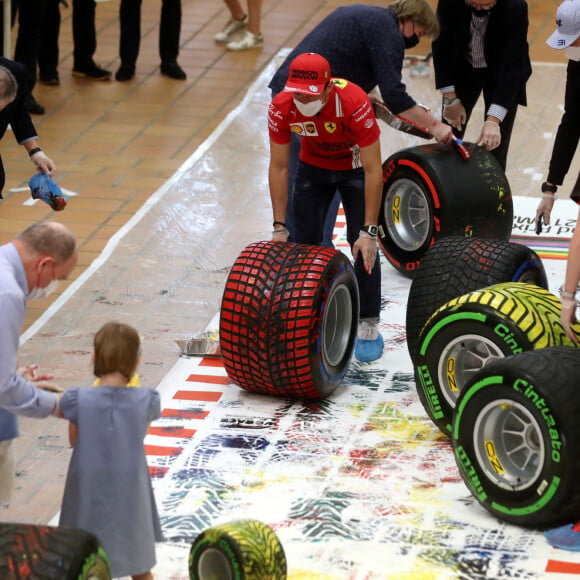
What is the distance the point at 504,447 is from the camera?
440cm

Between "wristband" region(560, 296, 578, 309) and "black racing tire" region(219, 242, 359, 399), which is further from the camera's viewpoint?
"black racing tire" region(219, 242, 359, 399)

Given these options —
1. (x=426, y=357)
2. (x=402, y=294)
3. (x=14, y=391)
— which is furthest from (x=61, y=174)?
(x=14, y=391)

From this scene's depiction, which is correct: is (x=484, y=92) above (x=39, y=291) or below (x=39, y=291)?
below

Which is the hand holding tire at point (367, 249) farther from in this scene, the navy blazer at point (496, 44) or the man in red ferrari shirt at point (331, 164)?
the navy blazer at point (496, 44)

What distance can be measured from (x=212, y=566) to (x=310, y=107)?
7.36ft

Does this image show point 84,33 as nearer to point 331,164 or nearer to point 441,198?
point 441,198

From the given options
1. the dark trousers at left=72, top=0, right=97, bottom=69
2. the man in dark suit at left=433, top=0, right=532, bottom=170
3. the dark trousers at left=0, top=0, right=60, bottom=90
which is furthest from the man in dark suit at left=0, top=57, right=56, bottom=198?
the dark trousers at left=72, top=0, right=97, bottom=69

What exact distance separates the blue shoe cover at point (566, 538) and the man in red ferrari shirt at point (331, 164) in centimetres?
178

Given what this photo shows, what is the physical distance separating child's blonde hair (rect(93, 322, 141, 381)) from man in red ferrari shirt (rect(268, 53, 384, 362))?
73.5 inches

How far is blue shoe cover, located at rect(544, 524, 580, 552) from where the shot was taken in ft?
13.6

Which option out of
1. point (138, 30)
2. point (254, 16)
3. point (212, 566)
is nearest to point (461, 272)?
point (212, 566)

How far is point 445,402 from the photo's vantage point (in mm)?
4910

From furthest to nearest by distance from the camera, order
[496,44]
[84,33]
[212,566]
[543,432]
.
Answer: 1. [84,33]
2. [496,44]
3. [543,432]
4. [212,566]

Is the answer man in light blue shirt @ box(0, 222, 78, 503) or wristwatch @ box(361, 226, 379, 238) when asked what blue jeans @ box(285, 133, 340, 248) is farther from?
man in light blue shirt @ box(0, 222, 78, 503)
